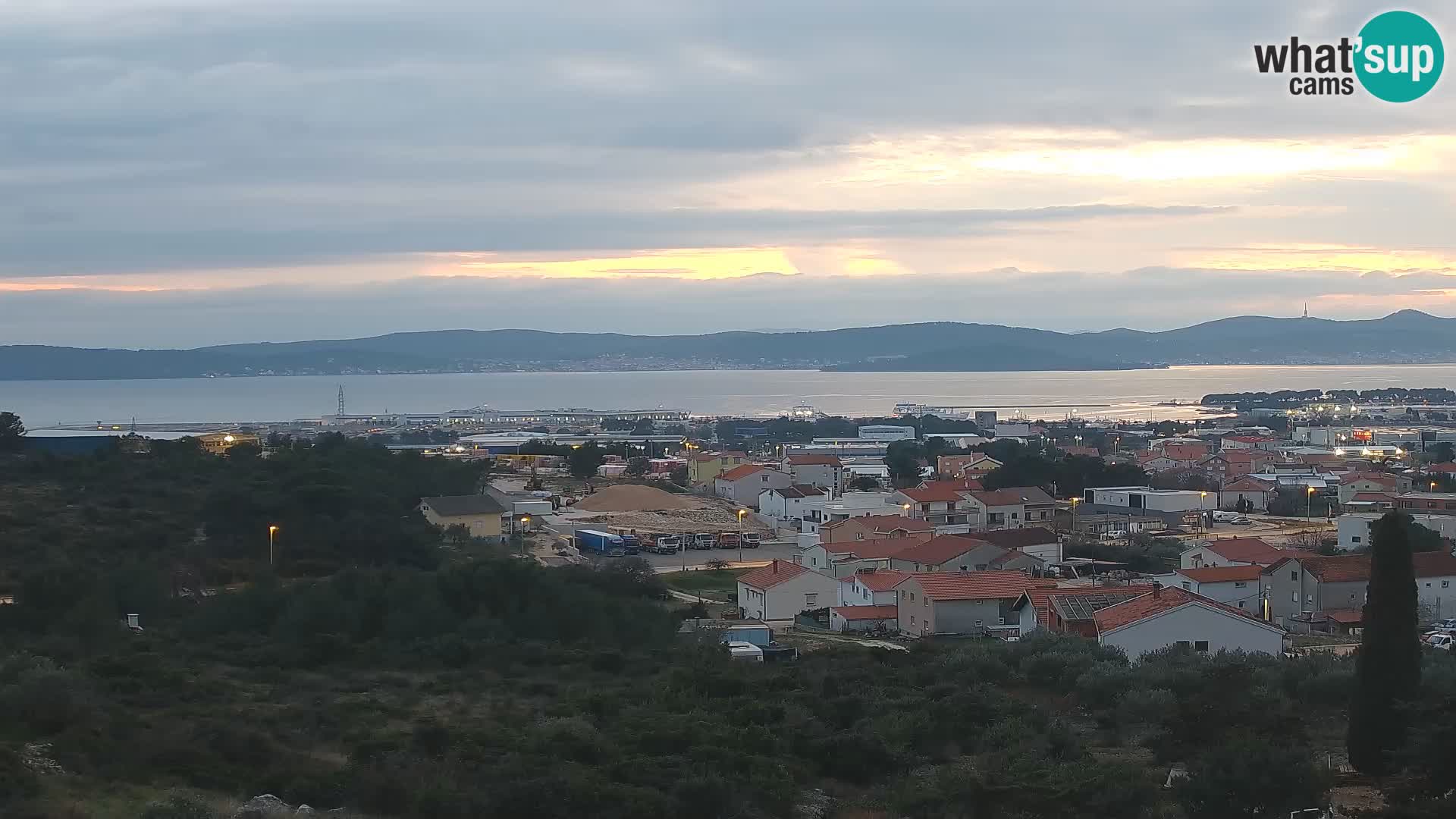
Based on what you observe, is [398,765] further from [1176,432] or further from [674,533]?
[1176,432]

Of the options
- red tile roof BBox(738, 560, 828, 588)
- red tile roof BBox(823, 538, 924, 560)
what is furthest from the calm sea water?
red tile roof BBox(738, 560, 828, 588)

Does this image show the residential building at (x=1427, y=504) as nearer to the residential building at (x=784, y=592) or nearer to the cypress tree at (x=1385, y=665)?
the residential building at (x=784, y=592)


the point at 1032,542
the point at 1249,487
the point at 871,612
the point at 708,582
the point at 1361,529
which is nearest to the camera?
the point at 871,612

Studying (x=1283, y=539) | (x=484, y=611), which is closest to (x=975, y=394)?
(x=1283, y=539)

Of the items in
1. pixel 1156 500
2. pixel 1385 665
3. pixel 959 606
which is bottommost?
pixel 1156 500

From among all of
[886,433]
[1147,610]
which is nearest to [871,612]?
[1147,610]

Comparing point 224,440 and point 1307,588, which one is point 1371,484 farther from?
point 224,440

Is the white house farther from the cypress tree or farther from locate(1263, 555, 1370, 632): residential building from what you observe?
the cypress tree
